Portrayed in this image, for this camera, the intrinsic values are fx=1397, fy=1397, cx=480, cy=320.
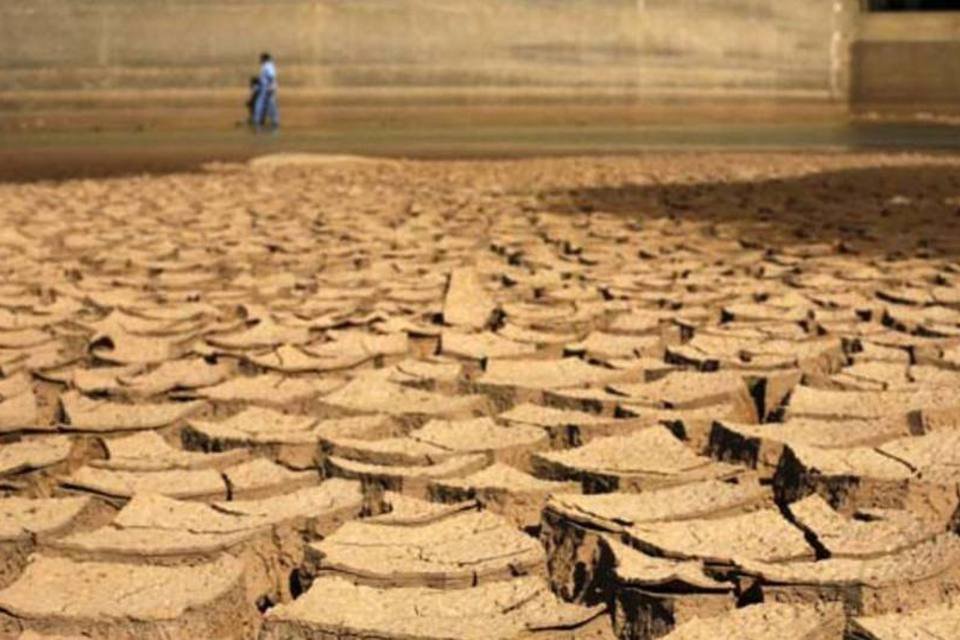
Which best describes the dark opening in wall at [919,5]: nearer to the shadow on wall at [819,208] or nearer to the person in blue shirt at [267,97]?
the person in blue shirt at [267,97]

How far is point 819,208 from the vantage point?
18.7ft

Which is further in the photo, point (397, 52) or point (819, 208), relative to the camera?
point (397, 52)

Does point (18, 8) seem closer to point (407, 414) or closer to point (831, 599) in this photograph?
point (407, 414)

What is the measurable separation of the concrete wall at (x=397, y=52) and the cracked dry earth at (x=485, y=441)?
11794 mm

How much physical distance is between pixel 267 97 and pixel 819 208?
401 inches

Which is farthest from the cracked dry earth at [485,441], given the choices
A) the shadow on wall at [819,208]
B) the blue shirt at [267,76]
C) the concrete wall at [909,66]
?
the concrete wall at [909,66]

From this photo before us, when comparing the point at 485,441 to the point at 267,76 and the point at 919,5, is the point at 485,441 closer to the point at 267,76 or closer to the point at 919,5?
the point at 267,76

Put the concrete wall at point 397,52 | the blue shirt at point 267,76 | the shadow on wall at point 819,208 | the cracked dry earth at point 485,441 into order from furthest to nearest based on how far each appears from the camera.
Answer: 1. the concrete wall at point 397,52
2. the blue shirt at point 267,76
3. the shadow on wall at point 819,208
4. the cracked dry earth at point 485,441

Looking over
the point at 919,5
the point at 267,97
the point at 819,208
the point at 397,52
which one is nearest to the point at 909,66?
the point at 919,5

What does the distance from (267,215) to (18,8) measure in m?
11.3

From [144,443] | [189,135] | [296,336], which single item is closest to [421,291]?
[296,336]

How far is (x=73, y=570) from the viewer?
1.55 meters

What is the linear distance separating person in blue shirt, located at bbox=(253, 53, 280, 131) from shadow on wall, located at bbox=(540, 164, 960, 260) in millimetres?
8306

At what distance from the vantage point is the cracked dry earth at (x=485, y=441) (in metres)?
1.43
